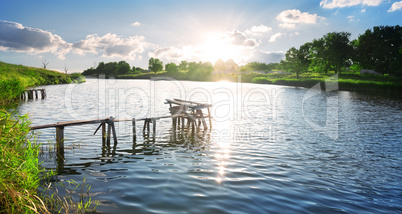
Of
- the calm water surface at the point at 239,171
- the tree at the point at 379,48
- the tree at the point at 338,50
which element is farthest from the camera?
the tree at the point at 338,50

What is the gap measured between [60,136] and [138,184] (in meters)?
5.73

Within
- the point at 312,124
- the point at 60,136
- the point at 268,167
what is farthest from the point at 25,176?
the point at 312,124

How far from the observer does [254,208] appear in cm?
748

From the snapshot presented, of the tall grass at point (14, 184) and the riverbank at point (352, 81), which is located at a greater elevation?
the riverbank at point (352, 81)

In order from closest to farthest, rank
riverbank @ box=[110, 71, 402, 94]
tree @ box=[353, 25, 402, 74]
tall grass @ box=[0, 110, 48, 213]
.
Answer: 1. tall grass @ box=[0, 110, 48, 213]
2. riverbank @ box=[110, 71, 402, 94]
3. tree @ box=[353, 25, 402, 74]

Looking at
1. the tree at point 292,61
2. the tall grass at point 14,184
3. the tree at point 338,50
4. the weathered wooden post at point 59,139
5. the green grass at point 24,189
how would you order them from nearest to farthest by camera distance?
1. the tall grass at point 14,184
2. the green grass at point 24,189
3. the weathered wooden post at point 59,139
4. the tree at point 338,50
5. the tree at point 292,61

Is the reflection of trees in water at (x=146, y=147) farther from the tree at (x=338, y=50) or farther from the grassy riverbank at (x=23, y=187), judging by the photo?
the tree at (x=338, y=50)

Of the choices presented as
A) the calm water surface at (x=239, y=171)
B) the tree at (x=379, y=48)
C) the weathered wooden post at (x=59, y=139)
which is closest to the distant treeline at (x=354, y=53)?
the tree at (x=379, y=48)

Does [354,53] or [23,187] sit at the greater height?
[354,53]

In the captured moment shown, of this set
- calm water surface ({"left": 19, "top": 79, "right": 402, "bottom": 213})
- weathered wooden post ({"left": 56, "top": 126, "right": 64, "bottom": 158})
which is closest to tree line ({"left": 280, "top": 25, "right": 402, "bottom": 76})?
calm water surface ({"left": 19, "top": 79, "right": 402, "bottom": 213})

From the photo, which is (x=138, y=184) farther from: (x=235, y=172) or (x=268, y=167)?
(x=268, y=167)

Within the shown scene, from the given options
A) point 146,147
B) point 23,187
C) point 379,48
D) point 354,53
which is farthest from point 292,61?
point 23,187

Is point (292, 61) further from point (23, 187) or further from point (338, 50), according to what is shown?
point (23, 187)

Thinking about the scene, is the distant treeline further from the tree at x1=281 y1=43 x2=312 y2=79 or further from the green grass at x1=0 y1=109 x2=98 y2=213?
the green grass at x1=0 y1=109 x2=98 y2=213
